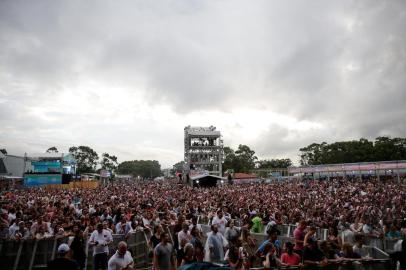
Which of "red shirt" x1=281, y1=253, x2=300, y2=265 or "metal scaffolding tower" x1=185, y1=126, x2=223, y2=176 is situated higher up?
"metal scaffolding tower" x1=185, y1=126, x2=223, y2=176

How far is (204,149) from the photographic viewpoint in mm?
87438

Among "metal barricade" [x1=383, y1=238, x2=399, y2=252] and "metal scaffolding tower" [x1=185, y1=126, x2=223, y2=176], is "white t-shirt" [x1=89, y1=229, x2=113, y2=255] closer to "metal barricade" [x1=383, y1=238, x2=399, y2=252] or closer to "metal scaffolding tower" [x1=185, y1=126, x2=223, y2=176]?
"metal barricade" [x1=383, y1=238, x2=399, y2=252]

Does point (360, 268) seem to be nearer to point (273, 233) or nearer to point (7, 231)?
point (273, 233)

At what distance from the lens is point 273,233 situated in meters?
7.57

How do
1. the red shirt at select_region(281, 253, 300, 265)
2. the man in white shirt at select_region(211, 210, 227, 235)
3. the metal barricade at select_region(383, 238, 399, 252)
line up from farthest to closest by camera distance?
the man in white shirt at select_region(211, 210, 227, 235) → the metal barricade at select_region(383, 238, 399, 252) → the red shirt at select_region(281, 253, 300, 265)

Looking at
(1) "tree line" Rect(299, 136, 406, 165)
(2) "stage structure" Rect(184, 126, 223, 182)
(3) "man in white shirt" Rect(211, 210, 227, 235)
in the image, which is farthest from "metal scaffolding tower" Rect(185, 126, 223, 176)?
(3) "man in white shirt" Rect(211, 210, 227, 235)

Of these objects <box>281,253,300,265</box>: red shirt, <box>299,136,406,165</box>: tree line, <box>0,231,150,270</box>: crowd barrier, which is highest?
<box>299,136,406,165</box>: tree line

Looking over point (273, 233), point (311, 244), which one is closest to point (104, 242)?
point (273, 233)

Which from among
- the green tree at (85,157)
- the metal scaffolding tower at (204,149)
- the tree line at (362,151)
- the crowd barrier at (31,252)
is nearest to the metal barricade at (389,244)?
the crowd barrier at (31,252)

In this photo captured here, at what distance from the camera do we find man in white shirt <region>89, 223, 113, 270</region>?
8703 mm

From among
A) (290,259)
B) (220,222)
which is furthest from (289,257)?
(220,222)

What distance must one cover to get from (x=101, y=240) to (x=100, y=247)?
7.2 inches

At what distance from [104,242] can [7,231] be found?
476 cm

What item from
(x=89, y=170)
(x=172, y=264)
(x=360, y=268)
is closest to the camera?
(x=360, y=268)
